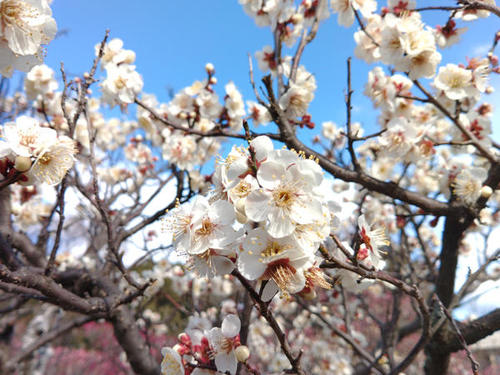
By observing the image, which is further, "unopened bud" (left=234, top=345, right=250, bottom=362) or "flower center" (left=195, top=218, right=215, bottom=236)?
"unopened bud" (left=234, top=345, right=250, bottom=362)

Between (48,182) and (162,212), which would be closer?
(48,182)

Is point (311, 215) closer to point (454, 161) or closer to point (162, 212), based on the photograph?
point (162, 212)

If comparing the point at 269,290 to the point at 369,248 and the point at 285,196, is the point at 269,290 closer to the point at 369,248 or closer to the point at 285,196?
the point at 285,196

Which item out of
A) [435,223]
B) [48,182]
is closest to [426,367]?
[435,223]

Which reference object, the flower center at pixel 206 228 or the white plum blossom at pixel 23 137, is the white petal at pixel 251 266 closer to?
the flower center at pixel 206 228

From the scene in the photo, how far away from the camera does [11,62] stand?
3.68 feet

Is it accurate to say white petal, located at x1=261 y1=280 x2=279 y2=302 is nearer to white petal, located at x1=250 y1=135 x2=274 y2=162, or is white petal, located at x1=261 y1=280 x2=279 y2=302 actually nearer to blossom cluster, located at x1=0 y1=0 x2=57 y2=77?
white petal, located at x1=250 y1=135 x2=274 y2=162

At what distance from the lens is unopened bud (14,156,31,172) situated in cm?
107

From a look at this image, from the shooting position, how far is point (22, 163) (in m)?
1.07

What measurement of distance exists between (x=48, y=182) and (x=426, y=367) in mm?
2292

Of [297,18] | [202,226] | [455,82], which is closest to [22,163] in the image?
[202,226]

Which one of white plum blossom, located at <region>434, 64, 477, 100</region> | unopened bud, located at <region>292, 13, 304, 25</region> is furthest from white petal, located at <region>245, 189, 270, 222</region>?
unopened bud, located at <region>292, 13, 304, 25</region>

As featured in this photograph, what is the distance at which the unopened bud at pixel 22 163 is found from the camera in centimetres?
107

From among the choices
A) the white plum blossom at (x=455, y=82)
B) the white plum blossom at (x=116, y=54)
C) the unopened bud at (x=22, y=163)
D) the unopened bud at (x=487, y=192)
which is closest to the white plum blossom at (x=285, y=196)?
the unopened bud at (x=22, y=163)
